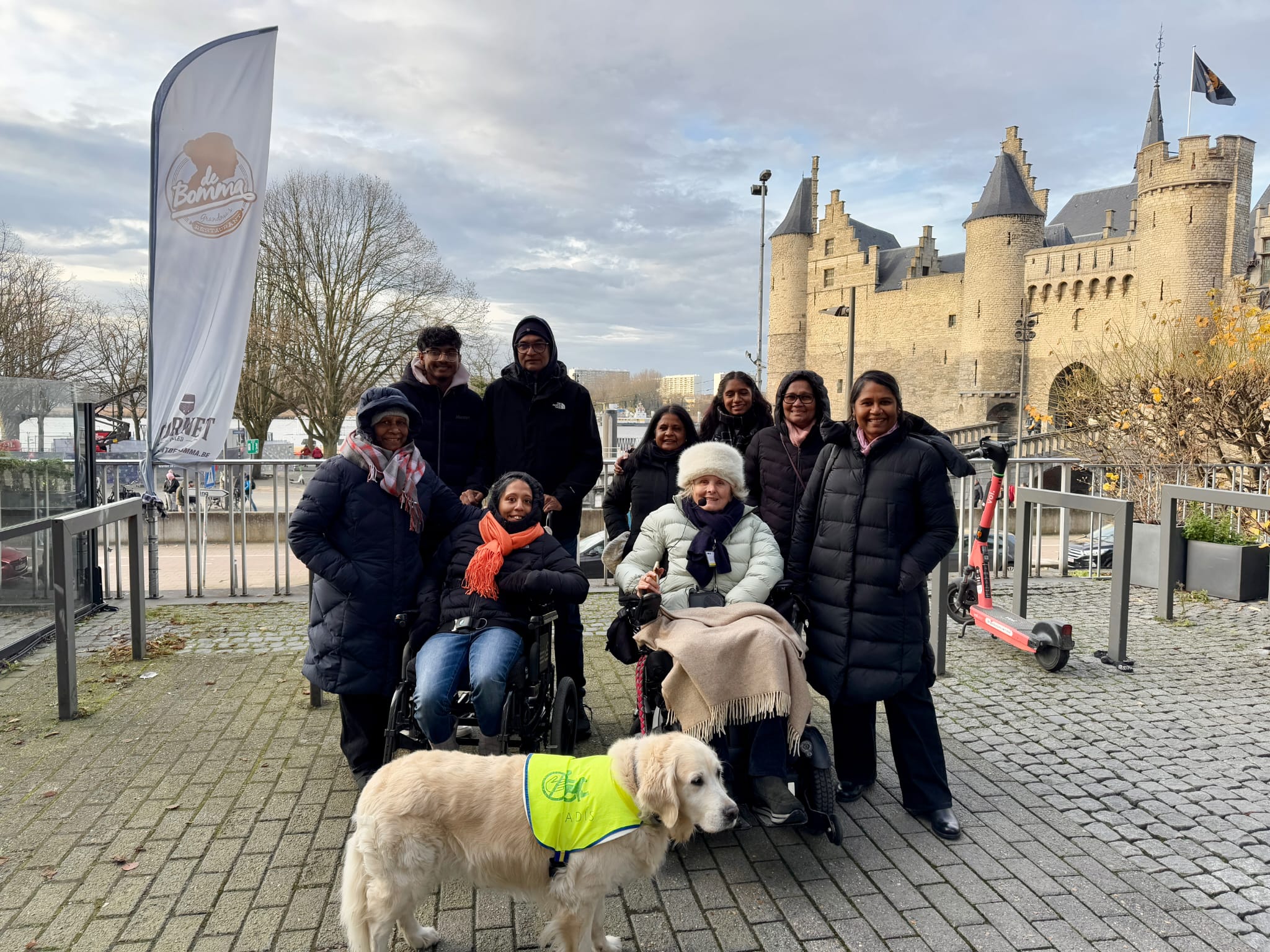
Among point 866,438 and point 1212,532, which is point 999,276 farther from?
Answer: point 866,438

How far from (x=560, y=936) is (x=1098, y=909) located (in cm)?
192

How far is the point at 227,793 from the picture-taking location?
384cm

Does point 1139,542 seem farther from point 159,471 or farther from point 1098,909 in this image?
point 159,471

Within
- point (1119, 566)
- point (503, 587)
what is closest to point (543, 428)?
point (503, 587)

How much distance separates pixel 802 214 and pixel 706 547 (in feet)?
212

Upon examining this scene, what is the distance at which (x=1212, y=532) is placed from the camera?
870 cm

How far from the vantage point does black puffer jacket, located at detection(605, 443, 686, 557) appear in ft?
15.0

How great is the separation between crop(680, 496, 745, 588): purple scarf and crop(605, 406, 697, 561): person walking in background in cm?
79

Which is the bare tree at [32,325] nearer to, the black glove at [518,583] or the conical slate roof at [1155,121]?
the black glove at [518,583]

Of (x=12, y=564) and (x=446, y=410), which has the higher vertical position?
(x=446, y=410)

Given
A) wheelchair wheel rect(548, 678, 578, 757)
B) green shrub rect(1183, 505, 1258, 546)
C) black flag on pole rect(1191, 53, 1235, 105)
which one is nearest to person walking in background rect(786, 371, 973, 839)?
wheelchair wheel rect(548, 678, 578, 757)

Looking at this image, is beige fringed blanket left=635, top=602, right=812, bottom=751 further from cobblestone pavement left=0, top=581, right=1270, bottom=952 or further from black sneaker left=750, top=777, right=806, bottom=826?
cobblestone pavement left=0, top=581, right=1270, bottom=952

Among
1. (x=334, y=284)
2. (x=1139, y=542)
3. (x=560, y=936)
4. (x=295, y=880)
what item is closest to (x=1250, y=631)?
(x=1139, y=542)

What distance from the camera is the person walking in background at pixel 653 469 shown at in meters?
4.58
